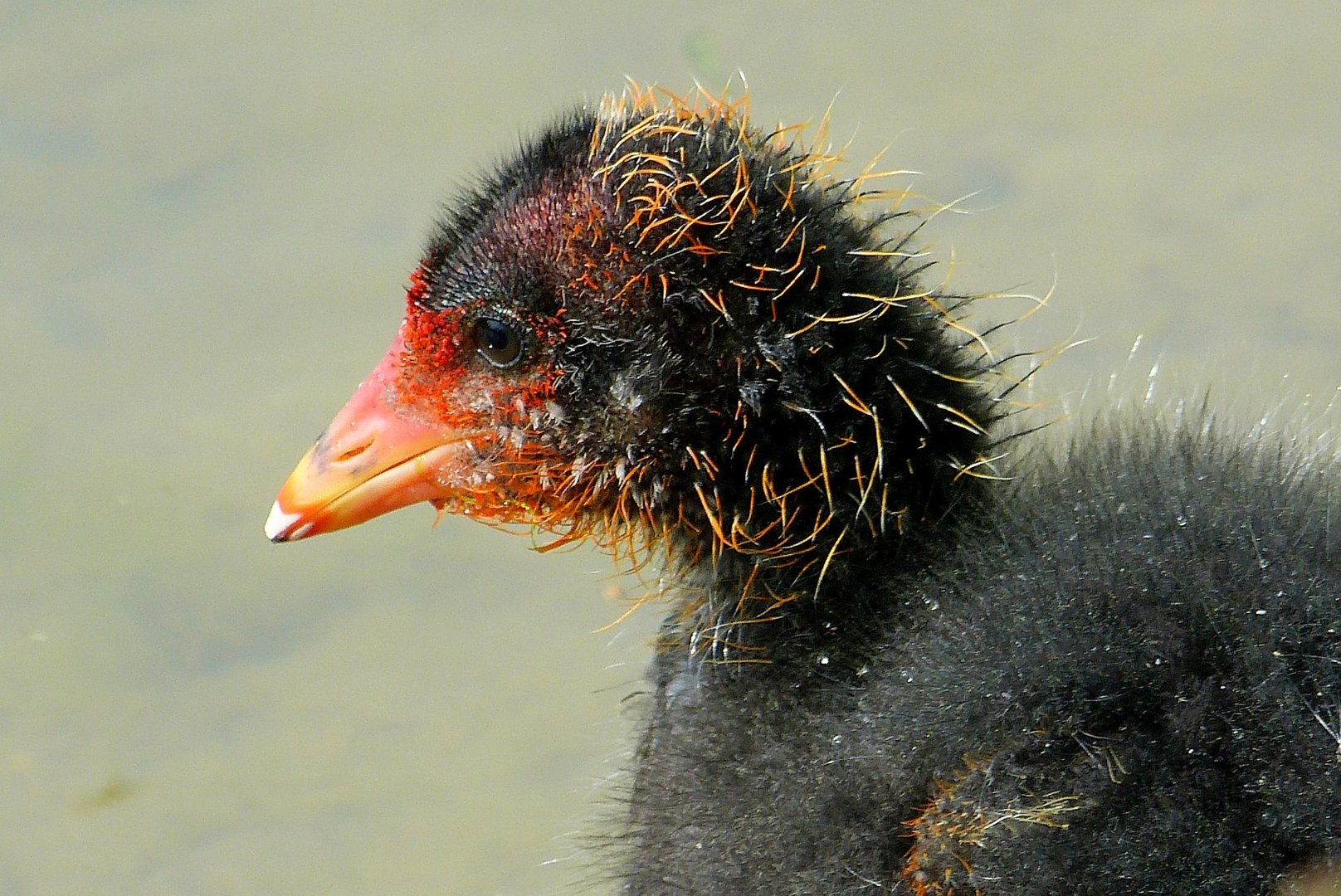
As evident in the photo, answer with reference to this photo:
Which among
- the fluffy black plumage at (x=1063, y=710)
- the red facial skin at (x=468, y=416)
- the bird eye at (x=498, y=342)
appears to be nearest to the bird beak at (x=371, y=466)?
the red facial skin at (x=468, y=416)

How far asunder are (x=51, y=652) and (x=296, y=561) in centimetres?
53

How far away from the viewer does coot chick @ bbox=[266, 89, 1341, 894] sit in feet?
6.23

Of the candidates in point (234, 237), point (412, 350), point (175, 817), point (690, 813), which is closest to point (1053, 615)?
point (690, 813)

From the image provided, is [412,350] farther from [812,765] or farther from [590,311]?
[812,765]

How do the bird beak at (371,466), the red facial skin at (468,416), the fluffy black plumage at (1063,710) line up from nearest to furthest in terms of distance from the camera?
the fluffy black plumage at (1063,710)
the red facial skin at (468,416)
the bird beak at (371,466)

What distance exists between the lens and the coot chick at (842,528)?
190cm

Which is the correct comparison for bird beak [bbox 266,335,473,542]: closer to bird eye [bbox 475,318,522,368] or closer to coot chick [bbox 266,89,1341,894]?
coot chick [bbox 266,89,1341,894]

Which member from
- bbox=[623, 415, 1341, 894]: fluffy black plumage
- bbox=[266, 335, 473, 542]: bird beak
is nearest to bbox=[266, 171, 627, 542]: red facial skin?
bbox=[266, 335, 473, 542]: bird beak

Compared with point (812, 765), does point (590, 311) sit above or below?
above

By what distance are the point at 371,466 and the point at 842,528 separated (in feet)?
2.14

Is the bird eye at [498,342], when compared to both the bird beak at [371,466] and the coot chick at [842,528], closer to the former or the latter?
the coot chick at [842,528]

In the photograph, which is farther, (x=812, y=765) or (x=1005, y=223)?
(x=1005, y=223)

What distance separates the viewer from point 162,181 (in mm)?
4598

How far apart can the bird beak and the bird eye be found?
0.13 metres
